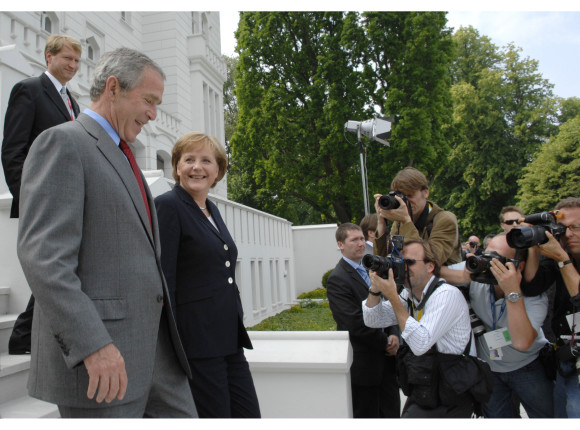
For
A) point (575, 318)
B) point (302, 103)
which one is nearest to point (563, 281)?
point (575, 318)

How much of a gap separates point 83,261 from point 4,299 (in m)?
2.29

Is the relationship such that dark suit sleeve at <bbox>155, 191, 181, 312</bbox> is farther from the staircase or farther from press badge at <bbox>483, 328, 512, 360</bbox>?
press badge at <bbox>483, 328, 512, 360</bbox>

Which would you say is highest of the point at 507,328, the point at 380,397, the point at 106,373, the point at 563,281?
the point at 563,281

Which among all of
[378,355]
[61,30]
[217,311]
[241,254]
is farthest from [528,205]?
[217,311]

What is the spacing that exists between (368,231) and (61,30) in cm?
975

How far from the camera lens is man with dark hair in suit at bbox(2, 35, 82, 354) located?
289cm

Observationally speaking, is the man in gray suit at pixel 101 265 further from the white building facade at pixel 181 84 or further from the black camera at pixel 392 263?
the white building facade at pixel 181 84

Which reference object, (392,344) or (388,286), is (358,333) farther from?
(388,286)

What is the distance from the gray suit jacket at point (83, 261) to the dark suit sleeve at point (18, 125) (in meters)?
1.41

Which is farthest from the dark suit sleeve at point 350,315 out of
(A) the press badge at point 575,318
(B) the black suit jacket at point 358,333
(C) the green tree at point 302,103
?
(C) the green tree at point 302,103

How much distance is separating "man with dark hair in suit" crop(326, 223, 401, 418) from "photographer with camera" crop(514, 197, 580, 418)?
1.19 metres

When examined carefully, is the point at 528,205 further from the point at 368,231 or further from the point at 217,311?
the point at 217,311

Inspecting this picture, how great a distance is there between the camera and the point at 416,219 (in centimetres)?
351

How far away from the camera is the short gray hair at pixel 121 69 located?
1.85 metres
